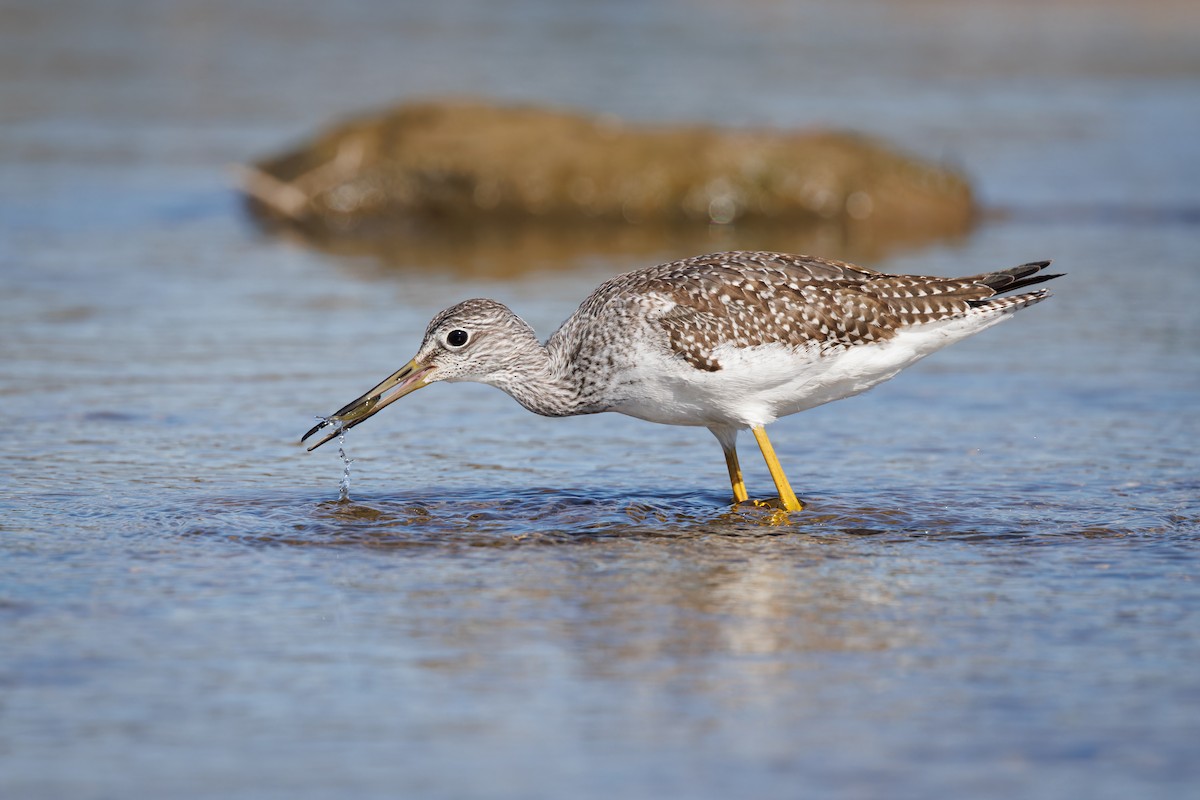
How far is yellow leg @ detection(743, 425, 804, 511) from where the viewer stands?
32.3 ft

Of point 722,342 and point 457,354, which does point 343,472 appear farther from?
point 722,342

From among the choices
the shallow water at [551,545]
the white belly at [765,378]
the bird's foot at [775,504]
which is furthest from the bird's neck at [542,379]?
the bird's foot at [775,504]

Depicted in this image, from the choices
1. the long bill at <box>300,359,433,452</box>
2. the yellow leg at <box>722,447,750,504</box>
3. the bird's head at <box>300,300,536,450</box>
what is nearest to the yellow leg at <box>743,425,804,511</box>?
the yellow leg at <box>722,447,750,504</box>

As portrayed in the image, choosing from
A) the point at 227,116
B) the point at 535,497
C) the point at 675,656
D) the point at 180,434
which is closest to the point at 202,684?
the point at 675,656

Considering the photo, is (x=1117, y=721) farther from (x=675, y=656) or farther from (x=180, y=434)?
(x=180, y=434)

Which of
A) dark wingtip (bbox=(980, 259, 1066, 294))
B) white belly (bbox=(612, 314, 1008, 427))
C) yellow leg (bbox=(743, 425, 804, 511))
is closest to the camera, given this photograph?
white belly (bbox=(612, 314, 1008, 427))

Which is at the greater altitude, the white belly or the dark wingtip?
the dark wingtip

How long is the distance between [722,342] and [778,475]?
91 cm

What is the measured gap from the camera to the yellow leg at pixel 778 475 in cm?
984

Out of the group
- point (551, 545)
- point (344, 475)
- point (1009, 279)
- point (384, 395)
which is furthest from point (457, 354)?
point (1009, 279)

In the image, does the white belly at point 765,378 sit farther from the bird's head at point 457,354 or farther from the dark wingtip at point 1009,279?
the bird's head at point 457,354

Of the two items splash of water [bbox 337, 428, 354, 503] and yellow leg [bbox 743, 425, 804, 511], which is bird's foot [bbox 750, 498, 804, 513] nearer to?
yellow leg [bbox 743, 425, 804, 511]

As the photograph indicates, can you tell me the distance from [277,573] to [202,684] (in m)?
1.62

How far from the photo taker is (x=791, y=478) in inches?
424
